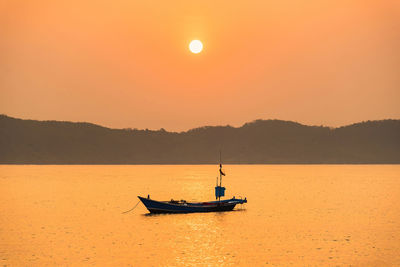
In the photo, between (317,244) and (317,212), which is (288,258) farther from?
(317,212)

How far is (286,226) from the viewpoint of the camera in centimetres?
7956

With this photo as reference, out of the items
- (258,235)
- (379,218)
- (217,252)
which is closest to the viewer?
(217,252)

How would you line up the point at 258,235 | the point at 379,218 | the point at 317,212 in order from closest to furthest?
the point at 258,235
the point at 379,218
the point at 317,212

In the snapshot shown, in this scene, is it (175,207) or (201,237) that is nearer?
(201,237)

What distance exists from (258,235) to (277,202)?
5764cm

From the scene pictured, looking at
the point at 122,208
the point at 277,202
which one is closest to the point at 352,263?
the point at 122,208

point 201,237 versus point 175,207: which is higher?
point 175,207

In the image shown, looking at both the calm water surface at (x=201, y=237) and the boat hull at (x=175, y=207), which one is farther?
the boat hull at (x=175, y=207)

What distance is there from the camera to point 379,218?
9244 centimetres

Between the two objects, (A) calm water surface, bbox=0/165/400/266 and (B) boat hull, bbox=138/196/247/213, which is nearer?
(A) calm water surface, bbox=0/165/400/266

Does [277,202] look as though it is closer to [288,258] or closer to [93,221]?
[93,221]

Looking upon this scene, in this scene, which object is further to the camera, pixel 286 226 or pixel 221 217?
pixel 221 217

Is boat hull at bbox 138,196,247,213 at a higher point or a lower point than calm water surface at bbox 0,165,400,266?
higher

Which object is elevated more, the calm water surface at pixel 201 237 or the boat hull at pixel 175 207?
the boat hull at pixel 175 207
